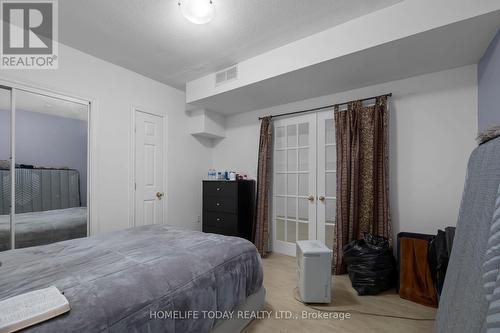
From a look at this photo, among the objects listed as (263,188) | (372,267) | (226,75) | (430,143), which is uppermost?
(226,75)

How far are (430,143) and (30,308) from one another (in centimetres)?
328

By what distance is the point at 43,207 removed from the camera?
7.91ft

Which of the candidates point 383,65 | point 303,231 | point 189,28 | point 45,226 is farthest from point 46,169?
point 383,65

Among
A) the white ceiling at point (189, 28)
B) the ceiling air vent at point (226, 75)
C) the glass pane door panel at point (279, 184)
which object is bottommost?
the glass pane door panel at point (279, 184)

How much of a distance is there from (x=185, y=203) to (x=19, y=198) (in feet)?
6.42

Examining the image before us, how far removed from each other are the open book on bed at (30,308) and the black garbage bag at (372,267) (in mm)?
2314

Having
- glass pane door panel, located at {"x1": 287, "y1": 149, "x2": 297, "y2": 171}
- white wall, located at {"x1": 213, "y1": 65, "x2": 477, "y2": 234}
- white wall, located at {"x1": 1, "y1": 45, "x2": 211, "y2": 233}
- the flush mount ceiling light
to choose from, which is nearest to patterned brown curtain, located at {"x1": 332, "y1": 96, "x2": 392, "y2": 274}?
white wall, located at {"x1": 213, "y1": 65, "x2": 477, "y2": 234}

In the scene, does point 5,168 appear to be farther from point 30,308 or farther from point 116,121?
point 30,308

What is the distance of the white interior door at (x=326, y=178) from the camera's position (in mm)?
2988

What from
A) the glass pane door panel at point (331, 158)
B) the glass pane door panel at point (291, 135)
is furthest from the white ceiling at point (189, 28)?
the glass pane door panel at point (331, 158)

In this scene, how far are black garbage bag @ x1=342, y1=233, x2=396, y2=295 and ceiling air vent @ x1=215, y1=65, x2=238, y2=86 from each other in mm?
2404

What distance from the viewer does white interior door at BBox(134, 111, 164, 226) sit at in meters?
3.12

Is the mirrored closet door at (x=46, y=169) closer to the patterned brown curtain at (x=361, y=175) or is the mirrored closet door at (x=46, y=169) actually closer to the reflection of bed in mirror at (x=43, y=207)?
the reflection of bed in mirror at (x=43, y=207)

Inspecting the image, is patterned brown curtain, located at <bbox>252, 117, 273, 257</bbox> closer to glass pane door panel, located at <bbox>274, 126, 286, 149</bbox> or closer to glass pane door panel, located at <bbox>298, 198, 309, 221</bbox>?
glass pane door panel, located at <bbox>274, 126, 286, 149</bbox>
